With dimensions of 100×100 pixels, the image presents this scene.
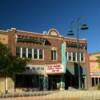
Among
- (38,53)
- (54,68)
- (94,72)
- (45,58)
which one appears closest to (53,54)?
(45,58)

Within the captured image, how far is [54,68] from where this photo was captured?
59.7m

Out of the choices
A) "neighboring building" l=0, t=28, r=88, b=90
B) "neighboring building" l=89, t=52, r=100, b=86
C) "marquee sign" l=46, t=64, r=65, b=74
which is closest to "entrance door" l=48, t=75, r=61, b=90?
"neighboring building" l=0, t=28, r=88, b=90

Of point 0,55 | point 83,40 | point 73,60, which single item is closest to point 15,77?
point 0,55

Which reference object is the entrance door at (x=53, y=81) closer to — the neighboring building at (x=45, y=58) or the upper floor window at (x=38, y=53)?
the neighboring building at (x=45, y=58)

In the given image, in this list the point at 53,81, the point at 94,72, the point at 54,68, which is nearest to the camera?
the point at 54,68

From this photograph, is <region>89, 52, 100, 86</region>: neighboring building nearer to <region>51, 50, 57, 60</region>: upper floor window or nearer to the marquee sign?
<region>51, 50, 57, 60</region>: upper floor window

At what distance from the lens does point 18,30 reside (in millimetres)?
58594

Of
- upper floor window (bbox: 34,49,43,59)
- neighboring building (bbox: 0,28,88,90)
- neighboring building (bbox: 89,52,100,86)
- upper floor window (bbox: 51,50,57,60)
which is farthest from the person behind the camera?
neighboring building (bbox: 89,52,100,86)

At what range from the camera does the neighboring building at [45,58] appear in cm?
5840

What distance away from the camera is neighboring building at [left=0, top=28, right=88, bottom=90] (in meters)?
58.4

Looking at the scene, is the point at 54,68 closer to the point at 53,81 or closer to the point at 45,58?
the point at 45,58

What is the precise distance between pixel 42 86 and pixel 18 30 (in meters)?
10.6

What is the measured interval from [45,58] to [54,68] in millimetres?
3555

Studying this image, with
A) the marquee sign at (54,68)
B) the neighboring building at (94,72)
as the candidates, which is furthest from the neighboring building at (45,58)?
the neighboring building at (94,72)
